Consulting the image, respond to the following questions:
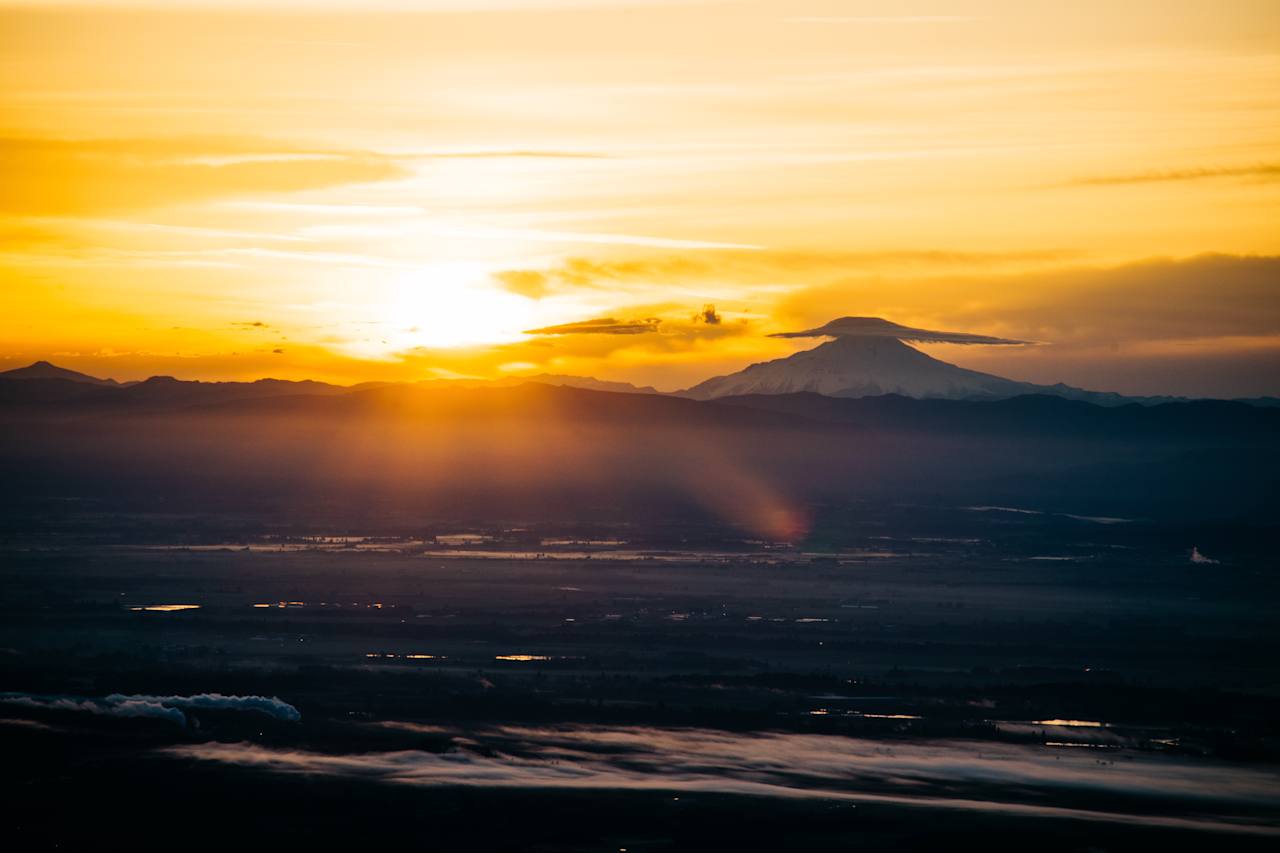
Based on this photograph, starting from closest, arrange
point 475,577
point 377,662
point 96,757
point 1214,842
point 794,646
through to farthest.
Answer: point 1214,842 → point 96,757 → point 377,662 → point 794,646 → point 475,577

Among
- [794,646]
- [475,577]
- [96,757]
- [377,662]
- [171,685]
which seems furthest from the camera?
[475,577]

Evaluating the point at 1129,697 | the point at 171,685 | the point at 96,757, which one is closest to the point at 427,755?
the point at 96,757

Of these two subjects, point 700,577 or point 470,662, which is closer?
point 470,662

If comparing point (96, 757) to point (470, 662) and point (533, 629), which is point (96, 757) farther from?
point (533, 629)

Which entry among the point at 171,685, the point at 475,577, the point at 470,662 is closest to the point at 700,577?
the point at 475,577

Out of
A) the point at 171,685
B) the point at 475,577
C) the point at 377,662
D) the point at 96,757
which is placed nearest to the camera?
the point at 96,757

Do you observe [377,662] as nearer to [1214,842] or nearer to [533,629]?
[533,629]
